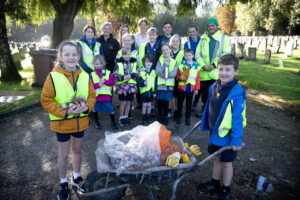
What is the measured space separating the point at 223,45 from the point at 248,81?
4670 millimetres

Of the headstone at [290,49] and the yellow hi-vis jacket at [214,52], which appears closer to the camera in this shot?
the yellow hi-vis jacket at [214,52]

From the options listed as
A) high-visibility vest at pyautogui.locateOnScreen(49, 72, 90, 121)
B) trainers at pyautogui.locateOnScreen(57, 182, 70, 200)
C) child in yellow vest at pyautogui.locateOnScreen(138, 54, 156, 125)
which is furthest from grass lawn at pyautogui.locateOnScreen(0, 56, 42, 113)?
high-visibility vest at pyautogui.locateOnScreen(49, 72, 90, 121)

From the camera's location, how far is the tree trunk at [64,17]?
915cm

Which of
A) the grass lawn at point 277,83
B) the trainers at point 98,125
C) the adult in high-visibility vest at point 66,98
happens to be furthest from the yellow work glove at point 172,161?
the grass lawn at point 277,83

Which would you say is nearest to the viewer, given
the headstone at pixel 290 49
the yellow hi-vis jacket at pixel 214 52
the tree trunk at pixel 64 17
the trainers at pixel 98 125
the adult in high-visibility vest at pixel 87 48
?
the adult in high-visibility vest at pixel 87 48

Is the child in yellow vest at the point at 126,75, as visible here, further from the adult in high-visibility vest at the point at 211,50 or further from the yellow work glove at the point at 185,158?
the yellow work glove at the point at 185,158

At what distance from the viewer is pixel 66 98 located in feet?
8.02

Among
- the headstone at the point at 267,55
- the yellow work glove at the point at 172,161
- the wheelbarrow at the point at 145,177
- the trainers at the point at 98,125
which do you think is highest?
the headstone at the point at 267,55

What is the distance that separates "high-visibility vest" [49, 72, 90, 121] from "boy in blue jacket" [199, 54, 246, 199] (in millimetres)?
1731

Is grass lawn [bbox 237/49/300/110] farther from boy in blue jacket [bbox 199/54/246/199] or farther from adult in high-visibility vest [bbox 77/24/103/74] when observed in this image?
adult in high-visibility vest [bbox 77/24/103/74]

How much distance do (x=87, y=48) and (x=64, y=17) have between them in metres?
6.09

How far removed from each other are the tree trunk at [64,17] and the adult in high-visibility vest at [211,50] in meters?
7.04

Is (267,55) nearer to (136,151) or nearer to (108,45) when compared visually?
(108,45)

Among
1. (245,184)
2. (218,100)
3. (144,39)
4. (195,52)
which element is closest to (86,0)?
(144,39)
